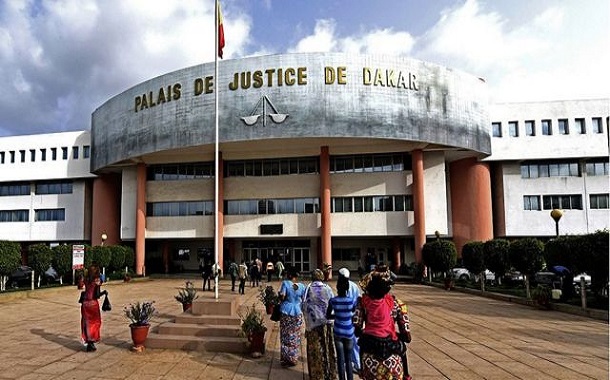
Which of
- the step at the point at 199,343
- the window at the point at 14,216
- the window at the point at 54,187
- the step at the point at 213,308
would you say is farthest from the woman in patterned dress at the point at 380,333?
the window at the point at 14,216

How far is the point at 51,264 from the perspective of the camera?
2461cm

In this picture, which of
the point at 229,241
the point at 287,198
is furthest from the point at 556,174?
the point at 229,241

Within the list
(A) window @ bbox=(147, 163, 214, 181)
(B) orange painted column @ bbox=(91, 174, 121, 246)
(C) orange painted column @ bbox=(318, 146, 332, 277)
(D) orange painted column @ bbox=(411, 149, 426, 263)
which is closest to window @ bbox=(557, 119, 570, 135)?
(D) orange painted column @ bbox=(411, 149, 426, 263)

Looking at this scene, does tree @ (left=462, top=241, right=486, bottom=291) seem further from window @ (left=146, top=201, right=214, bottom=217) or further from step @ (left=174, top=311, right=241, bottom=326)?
window @ (left=146, top=201, right=214, bottom=217)

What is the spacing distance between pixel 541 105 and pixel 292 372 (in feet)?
116

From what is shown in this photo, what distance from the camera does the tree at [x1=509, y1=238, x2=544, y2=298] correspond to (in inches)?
723

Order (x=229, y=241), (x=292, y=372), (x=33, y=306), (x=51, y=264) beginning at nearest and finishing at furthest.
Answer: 1. (x=292, y=372)
2. (x=33, y=306)
3. (x=51, y=264)
4. (x=229, y=241)

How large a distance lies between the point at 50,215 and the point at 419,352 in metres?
42.8

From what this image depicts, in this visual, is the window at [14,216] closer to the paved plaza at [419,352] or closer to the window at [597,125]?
the paved plaza at [419,352]

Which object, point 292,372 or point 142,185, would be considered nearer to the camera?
point 292,372

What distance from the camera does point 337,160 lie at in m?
34.0

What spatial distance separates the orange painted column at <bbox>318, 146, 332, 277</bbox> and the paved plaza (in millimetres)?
17211

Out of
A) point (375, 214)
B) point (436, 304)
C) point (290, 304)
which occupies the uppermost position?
point (375, 214)

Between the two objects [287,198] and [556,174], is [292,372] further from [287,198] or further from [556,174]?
[556,174]
